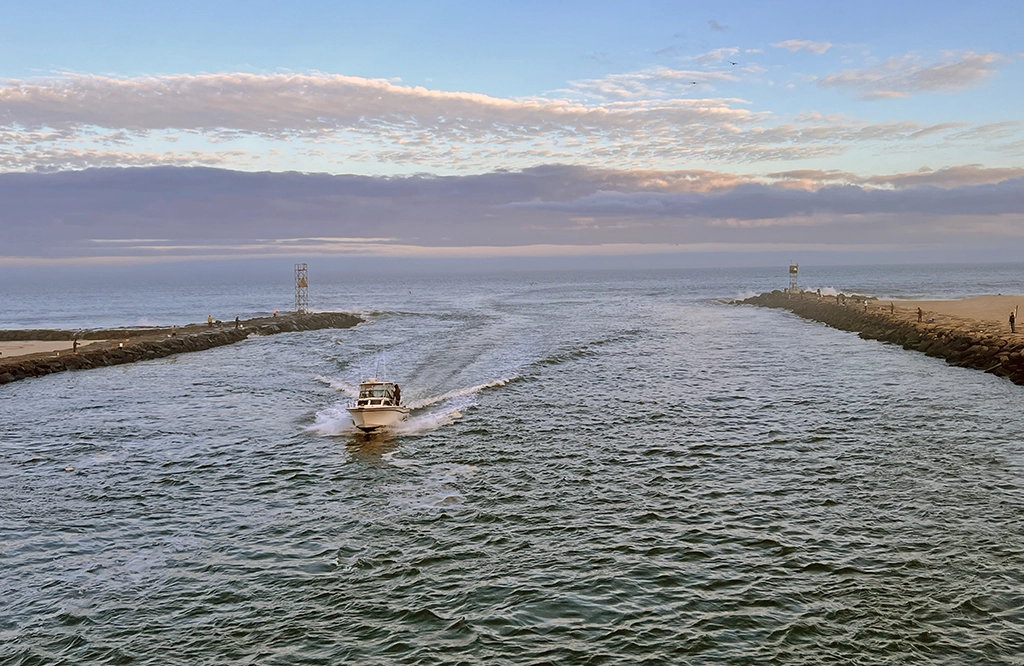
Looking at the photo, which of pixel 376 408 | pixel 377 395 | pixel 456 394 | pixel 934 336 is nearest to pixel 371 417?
pixel 376 408

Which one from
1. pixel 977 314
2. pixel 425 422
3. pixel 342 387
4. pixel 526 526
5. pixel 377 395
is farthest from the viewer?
pixel 977 314

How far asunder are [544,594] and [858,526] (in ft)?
31.9

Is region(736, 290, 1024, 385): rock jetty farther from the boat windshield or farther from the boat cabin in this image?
the boat windshield

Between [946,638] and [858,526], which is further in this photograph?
[858,526]

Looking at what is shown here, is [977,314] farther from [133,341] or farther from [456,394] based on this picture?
[133,341]

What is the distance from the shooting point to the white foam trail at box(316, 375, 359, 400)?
141ft

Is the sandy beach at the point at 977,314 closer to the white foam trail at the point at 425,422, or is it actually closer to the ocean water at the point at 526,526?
the ocean water at the point at 526,526

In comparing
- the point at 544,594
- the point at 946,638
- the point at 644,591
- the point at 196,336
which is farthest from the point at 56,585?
the point at 196,336

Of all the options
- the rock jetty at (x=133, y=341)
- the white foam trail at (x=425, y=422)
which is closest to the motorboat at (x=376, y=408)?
the white foam trail at (x=425, y=422)

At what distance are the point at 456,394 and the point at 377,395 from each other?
844 centimetres

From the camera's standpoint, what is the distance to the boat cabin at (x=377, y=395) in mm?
A: 33125

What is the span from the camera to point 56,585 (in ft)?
56.1

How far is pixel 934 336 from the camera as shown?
183 feet

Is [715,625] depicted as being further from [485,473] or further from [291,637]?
[485,473]
